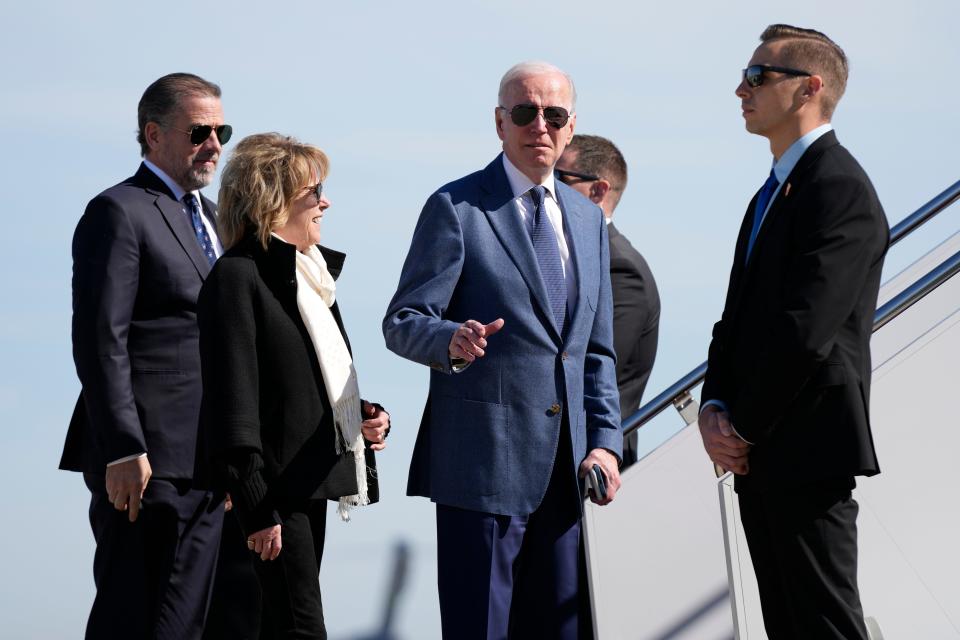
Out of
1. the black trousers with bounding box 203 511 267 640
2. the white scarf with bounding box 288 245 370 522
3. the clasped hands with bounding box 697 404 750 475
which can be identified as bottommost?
the black trousers with bounding box 203 511 267 640

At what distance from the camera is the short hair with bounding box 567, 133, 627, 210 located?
21.4ft

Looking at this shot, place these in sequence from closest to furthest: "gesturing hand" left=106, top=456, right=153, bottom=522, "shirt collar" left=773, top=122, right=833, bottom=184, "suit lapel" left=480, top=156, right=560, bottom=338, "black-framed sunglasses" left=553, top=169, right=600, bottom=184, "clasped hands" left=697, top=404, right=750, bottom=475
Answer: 1. "clasped hands" left=697, top=404, right=750, bottom=475
2. "shirt collar" left=773, top=122, right=833, bottom=184
3. "suit lapel" left=480, top=156, right=560, bottom=338
4. "gesturing hand" left=106, top=456, right=153, bottom=522
5. "black-framed sunglasses" left=553, top=169, right=600, bottom=184

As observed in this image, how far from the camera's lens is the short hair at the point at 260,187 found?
427 centimetres

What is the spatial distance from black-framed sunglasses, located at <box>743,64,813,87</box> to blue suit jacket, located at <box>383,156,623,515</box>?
0.77 m

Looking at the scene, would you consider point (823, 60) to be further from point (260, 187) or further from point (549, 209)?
point (260, 187)

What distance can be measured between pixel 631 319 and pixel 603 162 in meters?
0.78

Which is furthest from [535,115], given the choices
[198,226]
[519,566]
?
[198,226]

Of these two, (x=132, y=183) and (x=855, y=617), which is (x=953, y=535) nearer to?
(x=855, y=617)

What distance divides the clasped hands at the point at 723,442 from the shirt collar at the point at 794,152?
638 mm

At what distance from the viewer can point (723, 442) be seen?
12.5 feet

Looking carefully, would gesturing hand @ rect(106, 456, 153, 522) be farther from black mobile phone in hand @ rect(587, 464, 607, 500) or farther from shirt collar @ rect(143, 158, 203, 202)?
black mobile phone in hand @ rect(587, 464, 607, 500)

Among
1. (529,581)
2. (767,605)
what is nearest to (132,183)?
(529,581)

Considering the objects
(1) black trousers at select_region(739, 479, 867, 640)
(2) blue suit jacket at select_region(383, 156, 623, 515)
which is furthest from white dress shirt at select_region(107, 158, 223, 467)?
(1) black trousers at select_region(739, 479, 867, 640)

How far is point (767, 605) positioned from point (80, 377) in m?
2.38
